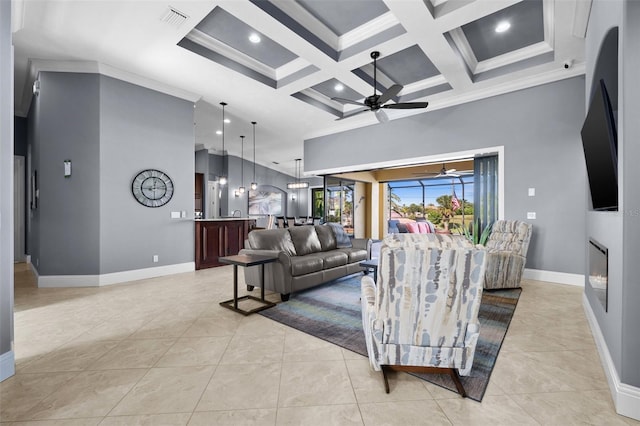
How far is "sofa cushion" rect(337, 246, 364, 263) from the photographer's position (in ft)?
15.6

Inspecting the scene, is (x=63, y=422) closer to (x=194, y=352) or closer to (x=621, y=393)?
(x=194, y=352)

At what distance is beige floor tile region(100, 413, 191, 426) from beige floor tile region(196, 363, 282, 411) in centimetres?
10

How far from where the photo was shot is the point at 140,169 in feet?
16.4

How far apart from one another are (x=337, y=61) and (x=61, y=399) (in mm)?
4473

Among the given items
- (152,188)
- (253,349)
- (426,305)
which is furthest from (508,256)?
(152,188)

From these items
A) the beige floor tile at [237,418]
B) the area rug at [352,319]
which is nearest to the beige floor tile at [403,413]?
the area rug at [352,319]

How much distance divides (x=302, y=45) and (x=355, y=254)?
3.16m

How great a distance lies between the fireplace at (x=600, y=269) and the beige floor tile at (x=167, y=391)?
9.41 ft

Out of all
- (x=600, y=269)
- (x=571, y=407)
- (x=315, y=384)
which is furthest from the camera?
(x=600, y=269)

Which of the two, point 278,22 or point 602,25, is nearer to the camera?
point 602,25

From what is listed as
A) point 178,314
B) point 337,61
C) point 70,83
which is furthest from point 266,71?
point 178,314

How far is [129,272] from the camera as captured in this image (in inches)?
188

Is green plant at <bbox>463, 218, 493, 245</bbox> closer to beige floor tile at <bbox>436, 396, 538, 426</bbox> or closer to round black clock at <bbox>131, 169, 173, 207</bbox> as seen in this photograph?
beige floor tile at <bbox>436, 396, 538, 426</bbox>

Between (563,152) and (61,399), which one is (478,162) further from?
(61,399)
